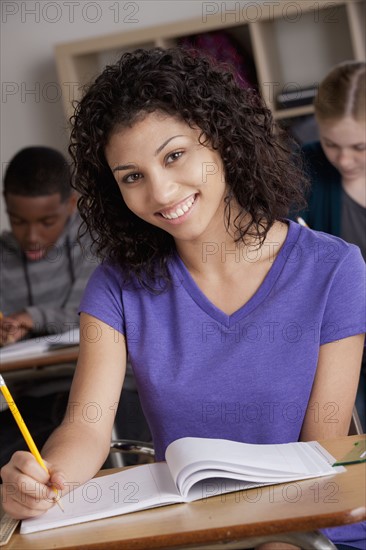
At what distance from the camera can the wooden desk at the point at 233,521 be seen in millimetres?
1019

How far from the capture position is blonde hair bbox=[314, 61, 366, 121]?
2.70 metres

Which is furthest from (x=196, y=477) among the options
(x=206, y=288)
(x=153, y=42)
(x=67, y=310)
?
(x=153, y=42)

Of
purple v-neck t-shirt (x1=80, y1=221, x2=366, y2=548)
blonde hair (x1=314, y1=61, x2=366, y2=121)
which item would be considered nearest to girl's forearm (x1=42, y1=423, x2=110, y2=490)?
purple v-neck t-shirt (x1=80, y1=221, x2=366, y2=548)

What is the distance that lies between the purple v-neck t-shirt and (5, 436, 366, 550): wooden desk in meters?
0.41

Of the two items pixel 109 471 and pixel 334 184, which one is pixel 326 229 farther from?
pixel 109 471

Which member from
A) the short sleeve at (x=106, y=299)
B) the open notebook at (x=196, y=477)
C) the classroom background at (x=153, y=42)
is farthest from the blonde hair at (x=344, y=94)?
the open notebook at (x=196, y=477)

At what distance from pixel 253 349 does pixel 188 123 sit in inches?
16.7

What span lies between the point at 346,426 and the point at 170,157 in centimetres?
57

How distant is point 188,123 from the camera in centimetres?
158

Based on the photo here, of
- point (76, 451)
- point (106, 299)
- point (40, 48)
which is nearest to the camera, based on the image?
point (76, 451)

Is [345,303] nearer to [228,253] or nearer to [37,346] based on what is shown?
[228,253]

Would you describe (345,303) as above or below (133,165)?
below

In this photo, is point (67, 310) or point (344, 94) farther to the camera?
point (67, 310)

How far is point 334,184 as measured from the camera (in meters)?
2.71
